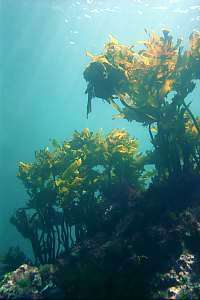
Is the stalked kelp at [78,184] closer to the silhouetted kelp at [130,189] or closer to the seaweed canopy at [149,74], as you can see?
the silhouetted kelp at [130,189]

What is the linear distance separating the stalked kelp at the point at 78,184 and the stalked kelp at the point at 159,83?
139 cm

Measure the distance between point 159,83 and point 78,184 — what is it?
3.26 metres

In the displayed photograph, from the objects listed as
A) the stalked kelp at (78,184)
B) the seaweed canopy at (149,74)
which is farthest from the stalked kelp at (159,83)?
the stalked kelp at (78,184)

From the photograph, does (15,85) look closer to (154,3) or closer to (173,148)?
(154,3)

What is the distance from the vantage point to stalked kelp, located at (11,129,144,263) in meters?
9.45

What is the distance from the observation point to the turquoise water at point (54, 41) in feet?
89.1

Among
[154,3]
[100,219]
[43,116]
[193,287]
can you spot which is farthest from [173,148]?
[43,116]

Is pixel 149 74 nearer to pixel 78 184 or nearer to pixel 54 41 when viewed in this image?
pixel 78 184

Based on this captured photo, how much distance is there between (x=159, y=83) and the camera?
8.39m

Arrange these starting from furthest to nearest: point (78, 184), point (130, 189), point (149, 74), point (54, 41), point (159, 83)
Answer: point (54, 41), point (78, 184), point (130, 189), point (159, 83), point (149, 74)

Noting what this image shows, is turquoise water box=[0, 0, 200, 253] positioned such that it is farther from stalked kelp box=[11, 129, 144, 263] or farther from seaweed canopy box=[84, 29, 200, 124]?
seaweed canopy box=[84, 29, 200, 124]

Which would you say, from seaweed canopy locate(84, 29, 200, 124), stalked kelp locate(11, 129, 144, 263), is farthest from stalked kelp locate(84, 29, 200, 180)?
stalked kelp locate(11, 129, 144, 263)

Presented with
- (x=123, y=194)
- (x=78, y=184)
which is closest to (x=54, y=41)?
(x=78, y=184)

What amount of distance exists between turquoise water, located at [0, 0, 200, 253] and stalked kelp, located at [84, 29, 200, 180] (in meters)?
19.2
